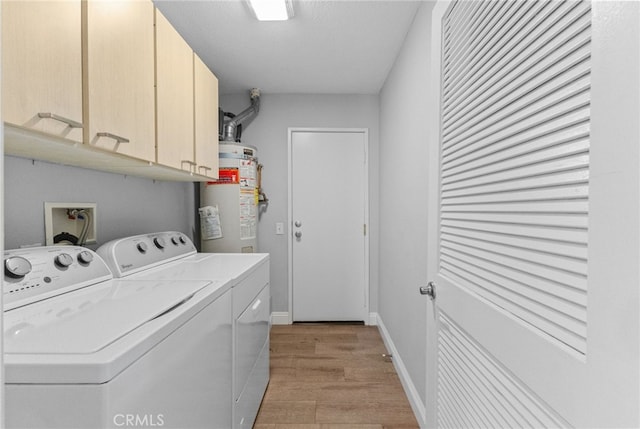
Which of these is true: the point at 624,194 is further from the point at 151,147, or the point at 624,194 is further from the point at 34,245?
the point at 34,245

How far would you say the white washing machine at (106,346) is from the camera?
24.6 inches

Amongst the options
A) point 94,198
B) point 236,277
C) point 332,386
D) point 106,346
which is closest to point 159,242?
point 94,198

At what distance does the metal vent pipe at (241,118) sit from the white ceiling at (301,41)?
0.10 m

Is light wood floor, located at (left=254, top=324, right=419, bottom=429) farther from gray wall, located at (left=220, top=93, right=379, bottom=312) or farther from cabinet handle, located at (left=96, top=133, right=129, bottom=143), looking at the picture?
cabinet handle, located at (left=96, top=133, right=129, bottom=143)

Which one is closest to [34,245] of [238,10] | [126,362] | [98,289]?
[98,289]

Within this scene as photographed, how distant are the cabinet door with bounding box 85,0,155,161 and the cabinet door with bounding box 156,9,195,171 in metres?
0.06

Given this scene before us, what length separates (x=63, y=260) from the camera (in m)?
1.17

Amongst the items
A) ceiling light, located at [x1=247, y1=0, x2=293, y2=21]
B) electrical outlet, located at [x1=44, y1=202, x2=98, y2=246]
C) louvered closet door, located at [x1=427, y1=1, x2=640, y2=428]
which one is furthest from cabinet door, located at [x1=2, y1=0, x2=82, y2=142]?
louvered closet door, located at [x1=427, y1=1, x2=640, y2=428]

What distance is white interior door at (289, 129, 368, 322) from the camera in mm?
3240

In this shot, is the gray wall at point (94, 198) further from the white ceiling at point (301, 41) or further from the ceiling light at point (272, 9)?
the ceiling light at point (272, 9)

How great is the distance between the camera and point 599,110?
0.49 metres

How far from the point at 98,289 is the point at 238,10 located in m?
1.64

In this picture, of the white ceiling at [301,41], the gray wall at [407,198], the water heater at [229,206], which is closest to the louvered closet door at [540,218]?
the gray wall at [407,198]

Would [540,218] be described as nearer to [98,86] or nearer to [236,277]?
[236,277]
